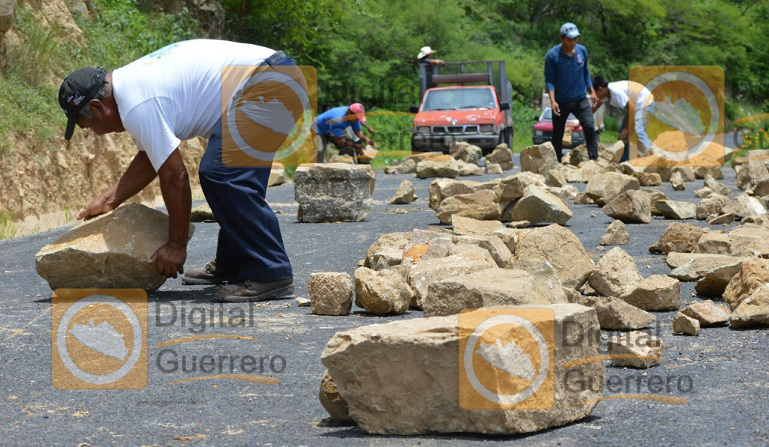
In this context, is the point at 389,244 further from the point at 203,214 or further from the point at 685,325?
the point at 203,214

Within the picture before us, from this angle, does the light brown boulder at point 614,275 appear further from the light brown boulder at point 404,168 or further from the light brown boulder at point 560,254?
the light brown boulder at point 404,168

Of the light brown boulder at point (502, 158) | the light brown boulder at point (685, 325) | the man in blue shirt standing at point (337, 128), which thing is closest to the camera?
the light brown boulder at point (685, 325)

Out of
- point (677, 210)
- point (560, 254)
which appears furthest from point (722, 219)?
point (560, 254)

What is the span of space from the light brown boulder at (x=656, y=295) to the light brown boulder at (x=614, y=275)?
0.13 m

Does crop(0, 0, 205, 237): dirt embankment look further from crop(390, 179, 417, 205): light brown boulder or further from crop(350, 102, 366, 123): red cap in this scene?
crop(350, 102, 366, 123): red cap

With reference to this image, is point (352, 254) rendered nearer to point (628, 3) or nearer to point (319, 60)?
point (319, 60)

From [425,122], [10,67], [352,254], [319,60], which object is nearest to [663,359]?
[352,254]

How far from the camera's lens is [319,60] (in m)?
27.2

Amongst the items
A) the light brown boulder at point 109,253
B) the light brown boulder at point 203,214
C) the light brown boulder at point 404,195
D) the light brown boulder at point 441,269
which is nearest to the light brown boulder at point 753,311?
the light brown boulder at point 441,269

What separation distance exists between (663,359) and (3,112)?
25.7ft

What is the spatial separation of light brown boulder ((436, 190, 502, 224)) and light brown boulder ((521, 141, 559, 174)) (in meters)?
5.23

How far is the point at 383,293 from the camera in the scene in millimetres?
4805

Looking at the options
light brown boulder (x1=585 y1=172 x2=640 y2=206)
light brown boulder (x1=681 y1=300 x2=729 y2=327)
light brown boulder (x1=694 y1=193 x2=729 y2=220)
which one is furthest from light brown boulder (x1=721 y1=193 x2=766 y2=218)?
light brown boulder (x1=681 y1=300 x2=729 y2=327)

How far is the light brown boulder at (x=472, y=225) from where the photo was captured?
763 cm
